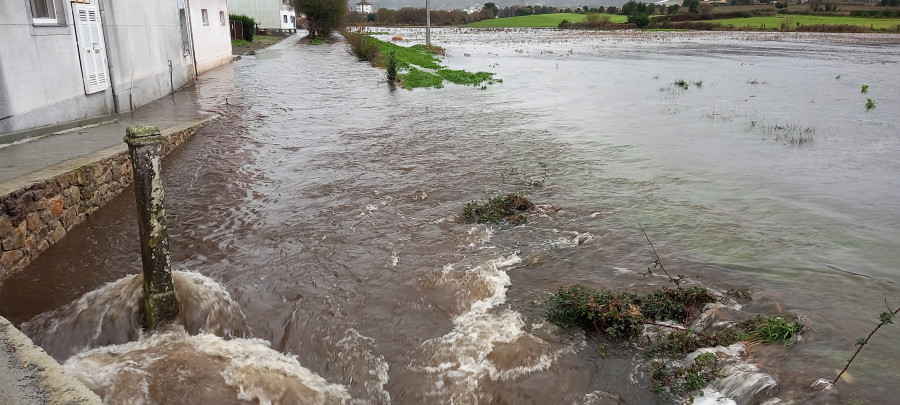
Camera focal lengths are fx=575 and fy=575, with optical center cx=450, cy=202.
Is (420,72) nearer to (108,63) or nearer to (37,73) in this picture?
(108,63)

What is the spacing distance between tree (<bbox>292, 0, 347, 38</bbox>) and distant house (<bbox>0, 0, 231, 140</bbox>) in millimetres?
38862

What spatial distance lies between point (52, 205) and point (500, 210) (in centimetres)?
584

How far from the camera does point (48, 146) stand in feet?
28.5

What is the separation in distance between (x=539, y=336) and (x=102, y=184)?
666 centimetres

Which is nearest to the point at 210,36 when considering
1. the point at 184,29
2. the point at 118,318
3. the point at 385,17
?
the point at 184,29

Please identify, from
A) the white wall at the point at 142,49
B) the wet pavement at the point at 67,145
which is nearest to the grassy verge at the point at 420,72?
the white wall at the point at 142,49

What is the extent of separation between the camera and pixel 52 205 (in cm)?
701

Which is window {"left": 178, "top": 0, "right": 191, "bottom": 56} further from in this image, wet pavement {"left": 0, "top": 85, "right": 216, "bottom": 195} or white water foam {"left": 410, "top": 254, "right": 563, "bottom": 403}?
white water foam {"left": 410, "top": 254, "right": 563, "bottom": 403}

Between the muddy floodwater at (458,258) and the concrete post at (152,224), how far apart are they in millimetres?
260

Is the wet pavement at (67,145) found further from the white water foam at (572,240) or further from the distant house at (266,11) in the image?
the distant house at (266,11)

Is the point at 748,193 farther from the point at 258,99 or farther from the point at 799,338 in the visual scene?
the point at 258,99

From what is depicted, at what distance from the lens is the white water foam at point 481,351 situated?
495 cm

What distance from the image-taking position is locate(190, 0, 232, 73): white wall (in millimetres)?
22266

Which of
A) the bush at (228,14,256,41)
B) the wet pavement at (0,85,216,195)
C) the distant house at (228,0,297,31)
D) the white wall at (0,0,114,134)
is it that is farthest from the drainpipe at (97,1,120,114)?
the distant house at (228,0,297,31)
